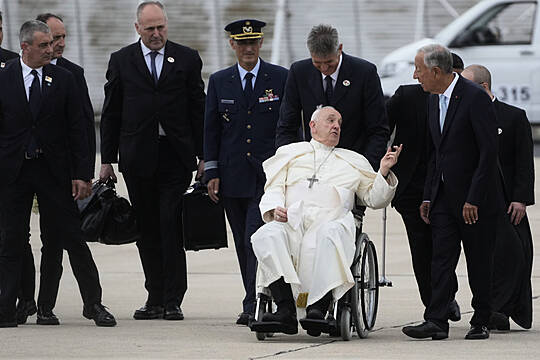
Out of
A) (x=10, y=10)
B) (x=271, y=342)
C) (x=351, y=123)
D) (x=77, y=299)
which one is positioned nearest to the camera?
(x=271, y=342)

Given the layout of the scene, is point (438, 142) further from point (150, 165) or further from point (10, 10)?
point (10, 10)

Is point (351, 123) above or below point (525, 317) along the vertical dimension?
above

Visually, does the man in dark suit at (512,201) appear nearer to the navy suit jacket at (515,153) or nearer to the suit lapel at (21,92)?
the navy suit jacket at (515,153)

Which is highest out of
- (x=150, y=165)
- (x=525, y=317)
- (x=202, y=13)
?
(x=202, y=13)

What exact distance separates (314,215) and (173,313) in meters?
1.69

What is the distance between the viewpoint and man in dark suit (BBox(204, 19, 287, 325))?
10.3 metres

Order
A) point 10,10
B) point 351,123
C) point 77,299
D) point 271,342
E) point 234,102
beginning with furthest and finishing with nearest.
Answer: point 10,10 < point 77,299 < point 234,102 < point 351,123 < point 271,342

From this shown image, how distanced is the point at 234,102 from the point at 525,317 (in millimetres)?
2268

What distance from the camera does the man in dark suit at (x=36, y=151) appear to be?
32.4ft

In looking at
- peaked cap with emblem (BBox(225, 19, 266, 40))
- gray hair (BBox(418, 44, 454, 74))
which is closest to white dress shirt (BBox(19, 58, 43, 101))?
peaked cap with emblem (BBox(225, 19, 266, 40))

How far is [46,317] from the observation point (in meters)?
10.1

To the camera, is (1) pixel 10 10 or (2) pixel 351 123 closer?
(2) pixel 351 123

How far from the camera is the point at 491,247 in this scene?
933 cm

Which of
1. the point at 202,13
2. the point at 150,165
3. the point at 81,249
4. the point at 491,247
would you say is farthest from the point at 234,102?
the point at 202,13
